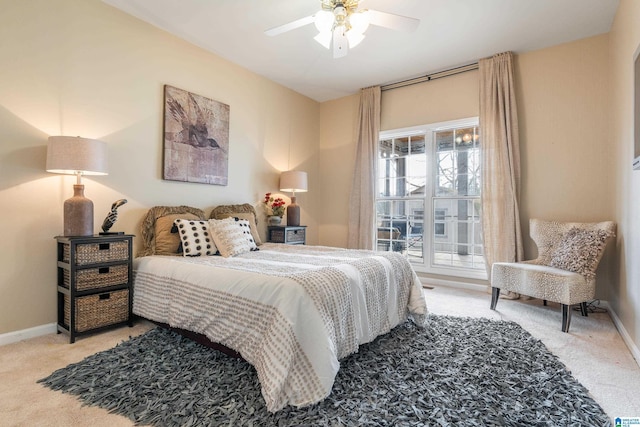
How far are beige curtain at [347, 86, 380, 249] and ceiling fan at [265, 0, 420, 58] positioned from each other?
214 centimetres

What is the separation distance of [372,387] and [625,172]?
2713 millimetres

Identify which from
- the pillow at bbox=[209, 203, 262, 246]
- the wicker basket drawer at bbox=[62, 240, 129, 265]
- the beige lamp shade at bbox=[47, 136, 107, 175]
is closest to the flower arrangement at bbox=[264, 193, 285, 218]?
the pillow at bbox=[209, 203, 262, 246]

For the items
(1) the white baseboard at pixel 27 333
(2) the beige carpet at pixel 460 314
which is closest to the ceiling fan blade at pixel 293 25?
(2) the beige carpet at pixel 460 314

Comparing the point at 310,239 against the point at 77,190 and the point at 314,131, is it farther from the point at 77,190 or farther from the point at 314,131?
the point at 77,190

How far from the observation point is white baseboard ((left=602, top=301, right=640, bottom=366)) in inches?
82.1

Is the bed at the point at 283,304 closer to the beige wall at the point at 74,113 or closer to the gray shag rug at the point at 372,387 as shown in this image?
the gray shag rug at the point at 372,387

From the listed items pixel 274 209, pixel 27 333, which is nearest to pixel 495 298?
pixel 274 209

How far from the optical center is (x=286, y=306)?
162 centimetres

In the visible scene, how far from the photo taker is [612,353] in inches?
85.4

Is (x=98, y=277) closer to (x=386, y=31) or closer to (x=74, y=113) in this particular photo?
(x=74, y=113)

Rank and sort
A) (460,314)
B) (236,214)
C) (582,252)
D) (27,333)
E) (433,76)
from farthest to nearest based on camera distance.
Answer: (433,76), (236,214), (460,314), (582,252), (27,333)

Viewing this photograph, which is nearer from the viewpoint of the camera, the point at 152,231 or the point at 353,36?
the point at 353,36

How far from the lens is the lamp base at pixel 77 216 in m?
2.37

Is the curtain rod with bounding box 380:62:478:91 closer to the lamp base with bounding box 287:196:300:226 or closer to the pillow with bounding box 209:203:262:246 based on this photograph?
the lamp base with bounding box 287:196:300:226
